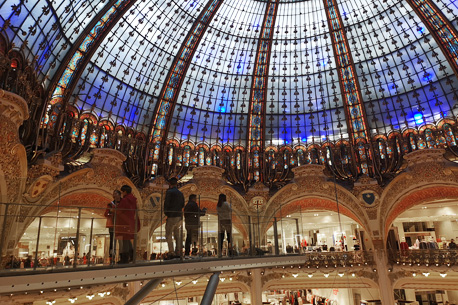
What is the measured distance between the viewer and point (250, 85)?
2719 cm

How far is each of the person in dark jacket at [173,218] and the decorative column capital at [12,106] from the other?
1018 centimetres

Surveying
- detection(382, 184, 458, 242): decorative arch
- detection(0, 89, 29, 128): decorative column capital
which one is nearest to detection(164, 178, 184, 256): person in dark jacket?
detection(0, 89, 29, 128): decorative column capital

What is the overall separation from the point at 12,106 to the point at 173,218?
1054 centimetres

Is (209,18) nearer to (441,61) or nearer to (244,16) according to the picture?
(244,16)

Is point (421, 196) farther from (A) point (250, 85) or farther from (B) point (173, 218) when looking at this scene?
(B) point (173, 218)

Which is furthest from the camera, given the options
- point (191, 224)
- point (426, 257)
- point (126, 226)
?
point (426, 257)

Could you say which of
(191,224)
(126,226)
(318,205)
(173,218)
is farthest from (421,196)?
(126,226)

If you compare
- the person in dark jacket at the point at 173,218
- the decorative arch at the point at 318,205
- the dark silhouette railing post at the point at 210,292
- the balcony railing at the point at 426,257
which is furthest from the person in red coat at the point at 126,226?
the balcony railing at the point at 426,257

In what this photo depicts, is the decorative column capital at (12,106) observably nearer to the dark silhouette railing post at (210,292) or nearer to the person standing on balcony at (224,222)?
the person standing on balcony at (224,222)

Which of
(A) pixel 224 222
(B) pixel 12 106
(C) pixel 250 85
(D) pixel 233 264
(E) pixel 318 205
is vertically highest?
(C) pixel 250 85

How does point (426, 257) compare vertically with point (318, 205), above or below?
below

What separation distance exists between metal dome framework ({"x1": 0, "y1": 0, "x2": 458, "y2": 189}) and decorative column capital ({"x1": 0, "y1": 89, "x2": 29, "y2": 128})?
3326mm

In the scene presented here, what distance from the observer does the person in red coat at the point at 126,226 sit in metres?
6.96

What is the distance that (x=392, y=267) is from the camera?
23375 millimetres
